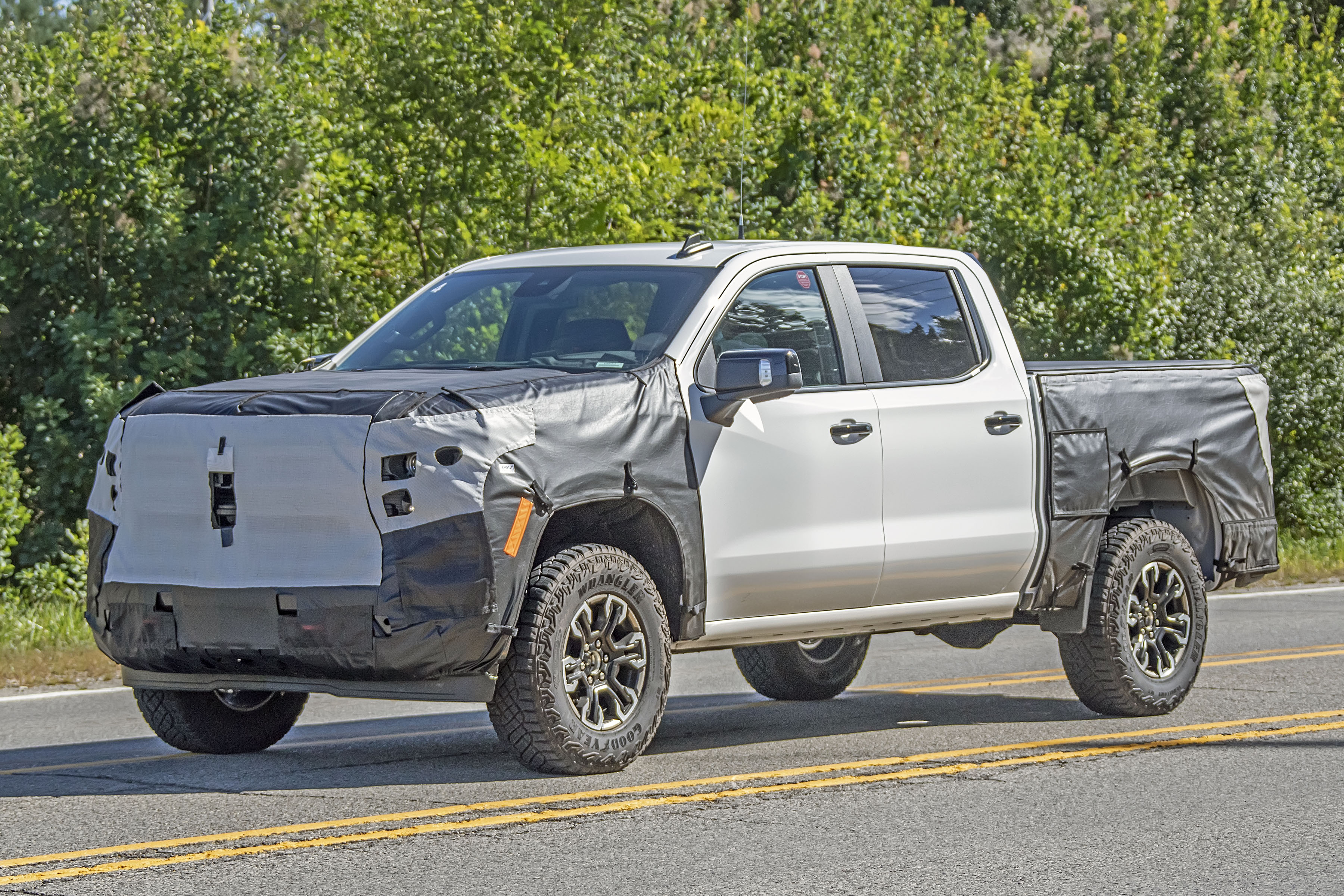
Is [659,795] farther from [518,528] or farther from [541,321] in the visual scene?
[541,321]

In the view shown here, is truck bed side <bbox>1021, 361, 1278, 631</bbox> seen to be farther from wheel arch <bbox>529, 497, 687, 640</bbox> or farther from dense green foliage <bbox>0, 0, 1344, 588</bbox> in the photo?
dense green foliage <bbox>0, 0, 1344, 588</bbox>

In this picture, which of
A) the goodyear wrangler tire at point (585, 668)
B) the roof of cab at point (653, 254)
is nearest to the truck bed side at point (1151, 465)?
the roof of cab at point (653, 254)

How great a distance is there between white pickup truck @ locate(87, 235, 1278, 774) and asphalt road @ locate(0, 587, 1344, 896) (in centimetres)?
40

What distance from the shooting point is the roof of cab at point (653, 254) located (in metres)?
8.42

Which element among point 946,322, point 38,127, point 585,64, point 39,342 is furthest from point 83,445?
point 946,322

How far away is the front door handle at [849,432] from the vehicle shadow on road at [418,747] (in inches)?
54.7

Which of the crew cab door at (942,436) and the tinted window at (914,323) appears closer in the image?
the crew cab door at (942,436)

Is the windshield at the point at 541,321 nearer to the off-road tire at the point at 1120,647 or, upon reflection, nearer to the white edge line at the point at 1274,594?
the off-road tire at the point at 1120,647

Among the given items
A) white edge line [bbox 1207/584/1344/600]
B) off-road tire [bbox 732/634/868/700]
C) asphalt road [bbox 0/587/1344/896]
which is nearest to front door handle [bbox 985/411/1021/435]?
asphalt road [bbox 0/587/1344/896]

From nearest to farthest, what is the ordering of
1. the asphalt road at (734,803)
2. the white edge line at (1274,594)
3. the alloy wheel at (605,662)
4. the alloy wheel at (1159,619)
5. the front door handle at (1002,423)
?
the asphalt road at (734,803) < the alloy wheel at (605,662) < the front door handle at (1002,423) < the alloy wheel at (1159,619) < the white edge line at (1274,594)

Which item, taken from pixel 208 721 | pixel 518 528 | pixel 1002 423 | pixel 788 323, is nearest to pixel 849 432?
pixel 788 323

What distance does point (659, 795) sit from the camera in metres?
7.18

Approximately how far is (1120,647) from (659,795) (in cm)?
313

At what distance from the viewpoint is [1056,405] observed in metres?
9.27
